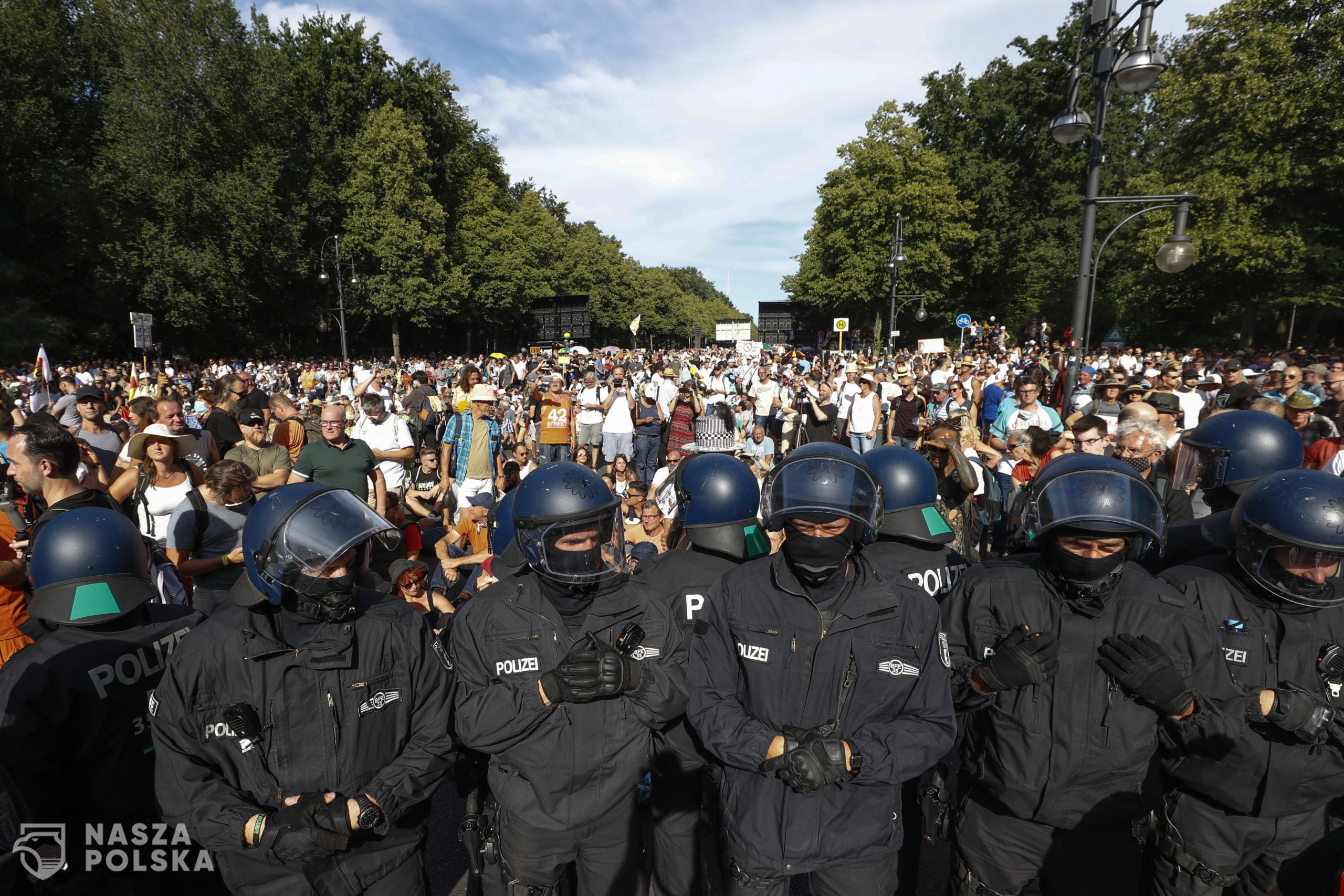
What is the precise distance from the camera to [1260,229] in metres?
23.6

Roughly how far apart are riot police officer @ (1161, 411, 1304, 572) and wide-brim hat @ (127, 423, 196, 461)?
19.4 feet

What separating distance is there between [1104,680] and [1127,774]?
1.11 feet

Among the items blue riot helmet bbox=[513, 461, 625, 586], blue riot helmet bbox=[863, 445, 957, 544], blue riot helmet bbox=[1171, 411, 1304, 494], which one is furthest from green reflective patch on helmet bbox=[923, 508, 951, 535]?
blue riot helmet bbox=[513, 461, 625, 586]

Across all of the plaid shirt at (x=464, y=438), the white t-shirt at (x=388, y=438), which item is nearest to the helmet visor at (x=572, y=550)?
the plaid shirt at (x=464, y=438)

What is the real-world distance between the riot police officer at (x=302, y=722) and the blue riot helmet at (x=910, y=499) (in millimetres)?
2202

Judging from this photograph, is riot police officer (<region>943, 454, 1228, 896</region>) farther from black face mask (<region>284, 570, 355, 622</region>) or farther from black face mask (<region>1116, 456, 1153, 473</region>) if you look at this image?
black face mask (<region>1116, 456, 1153, 473</region>)

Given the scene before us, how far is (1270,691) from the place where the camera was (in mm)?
2285

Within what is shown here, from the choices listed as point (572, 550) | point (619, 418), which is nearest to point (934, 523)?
point (572, 550)

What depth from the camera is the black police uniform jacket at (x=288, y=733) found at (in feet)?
6.91

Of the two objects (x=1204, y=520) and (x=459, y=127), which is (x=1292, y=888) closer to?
(x=1204, y=520)

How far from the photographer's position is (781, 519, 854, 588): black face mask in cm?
232

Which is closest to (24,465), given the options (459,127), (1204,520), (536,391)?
(1204,520)

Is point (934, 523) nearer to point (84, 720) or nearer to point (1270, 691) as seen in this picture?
point (1270, 691)

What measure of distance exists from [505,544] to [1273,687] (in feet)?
10.8
